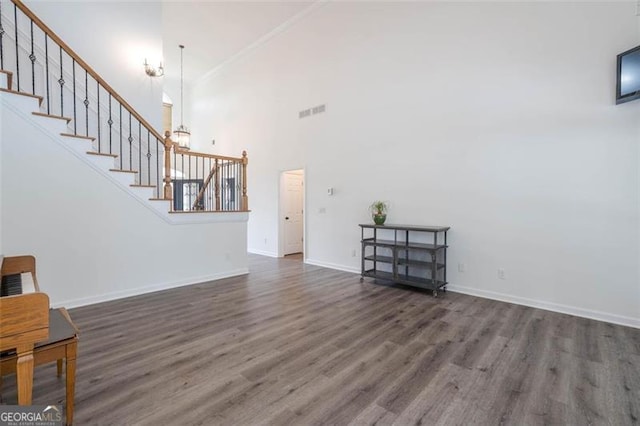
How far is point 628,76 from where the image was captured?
10.8ft

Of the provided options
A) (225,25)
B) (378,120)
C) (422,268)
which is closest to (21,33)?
(225,25)

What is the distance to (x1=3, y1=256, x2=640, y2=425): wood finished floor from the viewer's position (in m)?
2.01

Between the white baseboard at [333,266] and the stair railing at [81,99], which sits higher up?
the stair railing at [81,99]

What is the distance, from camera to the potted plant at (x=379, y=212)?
17.3 ft

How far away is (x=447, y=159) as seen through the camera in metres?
4.78

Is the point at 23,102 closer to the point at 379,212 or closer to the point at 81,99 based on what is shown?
the point at 81,99

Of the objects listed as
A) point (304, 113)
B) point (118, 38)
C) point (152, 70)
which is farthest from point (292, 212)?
point (118, 38)

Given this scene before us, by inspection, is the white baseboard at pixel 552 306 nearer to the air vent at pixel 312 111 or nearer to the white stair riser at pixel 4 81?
the air vent at pixel 312 111

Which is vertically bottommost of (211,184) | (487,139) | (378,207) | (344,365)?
(344,365)

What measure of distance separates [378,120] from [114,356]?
5092 millimetres

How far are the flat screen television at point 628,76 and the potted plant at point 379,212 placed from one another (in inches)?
127

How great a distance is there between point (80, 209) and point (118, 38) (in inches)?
149

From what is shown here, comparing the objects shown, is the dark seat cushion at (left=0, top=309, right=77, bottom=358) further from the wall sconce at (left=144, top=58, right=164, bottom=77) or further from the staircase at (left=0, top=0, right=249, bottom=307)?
the wall sconce at (left=144, top=58, right=164, bottom=77)
